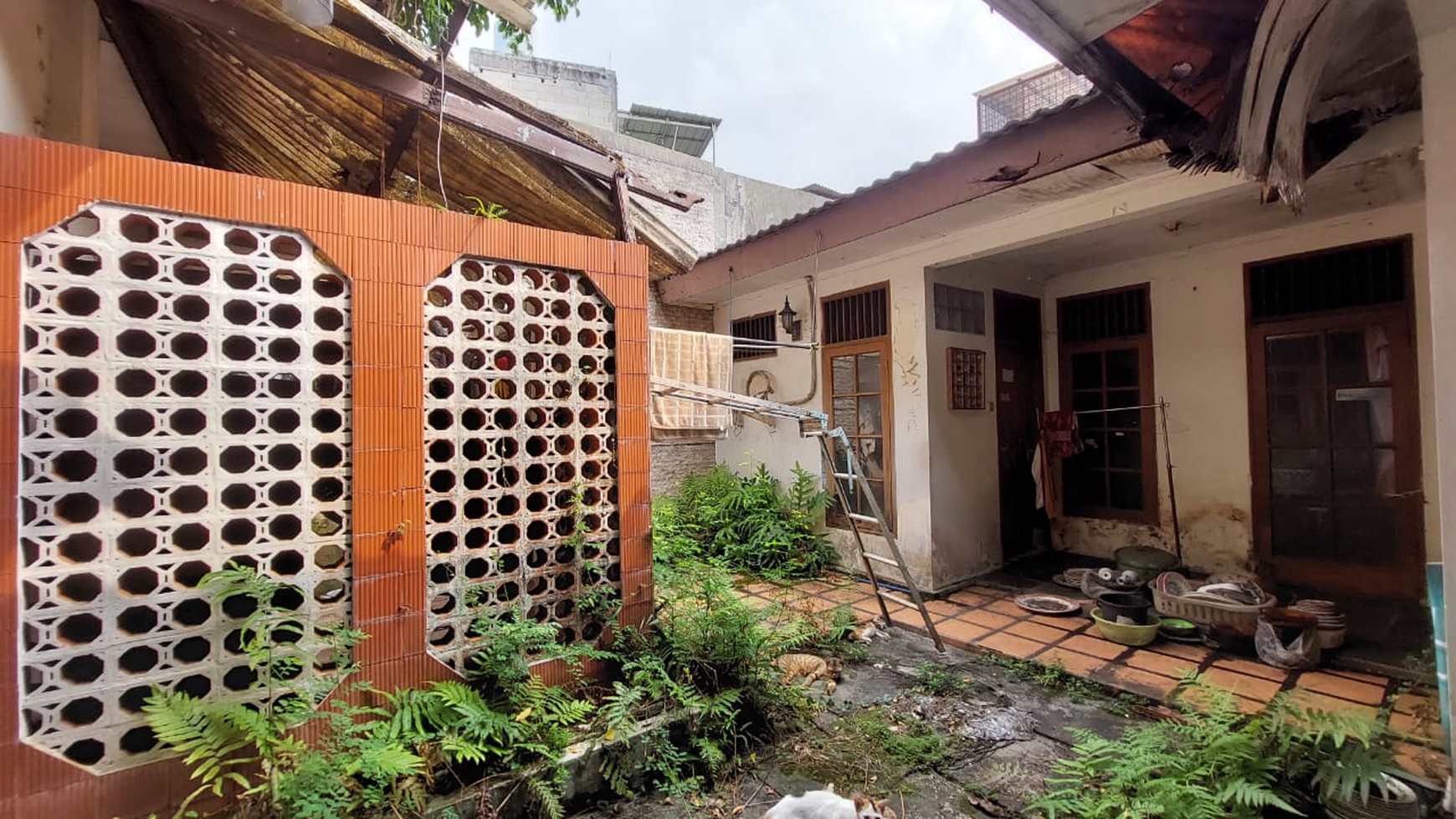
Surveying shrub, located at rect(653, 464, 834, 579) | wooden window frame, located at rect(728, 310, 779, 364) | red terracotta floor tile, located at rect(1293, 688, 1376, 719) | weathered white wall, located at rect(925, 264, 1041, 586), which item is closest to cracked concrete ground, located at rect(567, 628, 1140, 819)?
red terracotta floor tile, located at rect(1293, 688, 1376, 719)

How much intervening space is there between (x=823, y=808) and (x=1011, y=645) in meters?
2.66

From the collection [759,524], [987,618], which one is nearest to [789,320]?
[759,524]

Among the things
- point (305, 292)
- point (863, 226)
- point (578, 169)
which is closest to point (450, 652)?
point (305, 292)

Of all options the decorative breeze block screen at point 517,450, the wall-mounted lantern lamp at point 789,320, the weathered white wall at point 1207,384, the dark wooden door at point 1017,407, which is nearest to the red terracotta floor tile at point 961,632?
the dark wooden door at point 1017,407

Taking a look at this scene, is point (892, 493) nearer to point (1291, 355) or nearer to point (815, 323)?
point (815, 323)

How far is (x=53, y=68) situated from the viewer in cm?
237

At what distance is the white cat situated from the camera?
76.3 inches

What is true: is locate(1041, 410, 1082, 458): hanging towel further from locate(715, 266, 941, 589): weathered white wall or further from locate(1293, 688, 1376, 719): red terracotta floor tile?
locate(1293, 688, 1376, 719): red terracotta floor tile

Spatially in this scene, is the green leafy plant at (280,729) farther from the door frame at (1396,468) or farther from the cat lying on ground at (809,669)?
the door frame at (1396,468)

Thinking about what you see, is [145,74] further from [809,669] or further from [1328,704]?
[1328,704]

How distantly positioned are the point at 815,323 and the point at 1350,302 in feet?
14.0

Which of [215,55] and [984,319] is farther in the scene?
[984,319]

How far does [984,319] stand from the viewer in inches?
222

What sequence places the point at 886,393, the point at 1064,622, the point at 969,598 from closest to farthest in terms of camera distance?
the point at 1064,622
the point at 969,598
the point at 886,393
